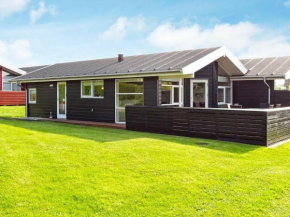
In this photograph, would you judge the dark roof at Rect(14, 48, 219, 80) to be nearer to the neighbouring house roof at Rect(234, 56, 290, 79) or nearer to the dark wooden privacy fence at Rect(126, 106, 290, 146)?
the dark wooden privacy fence at Rect(126, 106, 290, 146)

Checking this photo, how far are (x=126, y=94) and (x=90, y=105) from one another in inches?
93.7

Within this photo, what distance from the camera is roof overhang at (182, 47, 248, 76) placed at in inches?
453

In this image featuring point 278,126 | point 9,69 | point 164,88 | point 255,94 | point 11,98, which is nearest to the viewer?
point 278,126

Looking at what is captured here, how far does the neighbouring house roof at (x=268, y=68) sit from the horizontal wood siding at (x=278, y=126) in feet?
18.3

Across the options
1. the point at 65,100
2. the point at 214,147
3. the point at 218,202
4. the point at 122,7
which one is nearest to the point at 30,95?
the point at 65,100

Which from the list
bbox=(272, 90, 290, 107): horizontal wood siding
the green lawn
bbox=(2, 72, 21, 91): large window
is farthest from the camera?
bbox=(2, 72, 21, 91): large window

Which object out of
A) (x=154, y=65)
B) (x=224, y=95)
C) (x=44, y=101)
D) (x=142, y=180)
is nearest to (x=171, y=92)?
(x=154, y=65)

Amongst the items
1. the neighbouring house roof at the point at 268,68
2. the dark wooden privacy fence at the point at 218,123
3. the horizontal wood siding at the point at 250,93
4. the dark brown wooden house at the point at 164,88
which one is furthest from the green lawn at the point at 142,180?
the horizontal wood siding at the point at 250,93

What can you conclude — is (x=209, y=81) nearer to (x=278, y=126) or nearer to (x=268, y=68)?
(x=268, y=68)

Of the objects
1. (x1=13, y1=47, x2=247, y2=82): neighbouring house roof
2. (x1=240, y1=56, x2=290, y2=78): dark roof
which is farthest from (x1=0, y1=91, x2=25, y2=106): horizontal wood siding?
(x1=240, y1=56, x2=290, y2=78): dark roof

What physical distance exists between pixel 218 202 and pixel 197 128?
17.7 ft

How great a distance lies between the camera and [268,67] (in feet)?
53.2

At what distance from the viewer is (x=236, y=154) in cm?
702

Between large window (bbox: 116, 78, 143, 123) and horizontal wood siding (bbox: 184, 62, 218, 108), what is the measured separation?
2.64 meters
